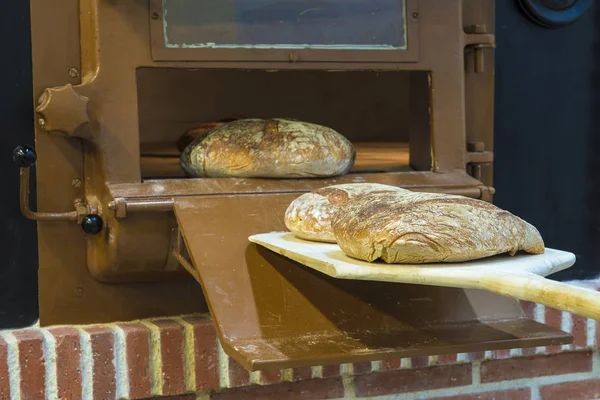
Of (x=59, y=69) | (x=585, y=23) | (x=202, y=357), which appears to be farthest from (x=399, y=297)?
(x=585, y=23)

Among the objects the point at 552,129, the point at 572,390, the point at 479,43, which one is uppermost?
the point at 479,43

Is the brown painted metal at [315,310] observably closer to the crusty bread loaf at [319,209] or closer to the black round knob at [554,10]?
the crusty bread loaf at [319,209]

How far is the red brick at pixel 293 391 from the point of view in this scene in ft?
4.61

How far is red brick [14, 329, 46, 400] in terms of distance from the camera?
4.11 ft

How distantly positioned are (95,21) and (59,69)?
100mm

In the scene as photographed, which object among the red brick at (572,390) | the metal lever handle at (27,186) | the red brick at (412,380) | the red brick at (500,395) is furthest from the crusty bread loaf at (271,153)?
the red brick at (572,390)

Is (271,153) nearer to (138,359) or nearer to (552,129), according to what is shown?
(138,359)

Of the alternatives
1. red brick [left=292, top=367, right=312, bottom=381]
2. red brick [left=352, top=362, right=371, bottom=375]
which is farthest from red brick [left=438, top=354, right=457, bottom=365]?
red brick [left=292, top=367, right=312, bottom=381]

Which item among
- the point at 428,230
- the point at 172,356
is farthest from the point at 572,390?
the point at 428,230

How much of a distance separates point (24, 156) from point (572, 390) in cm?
115

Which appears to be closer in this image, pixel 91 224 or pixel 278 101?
pixel 91 224

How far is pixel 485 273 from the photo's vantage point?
82cm

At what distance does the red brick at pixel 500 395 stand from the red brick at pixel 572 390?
0.04m

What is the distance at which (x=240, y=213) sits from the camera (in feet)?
3.88
